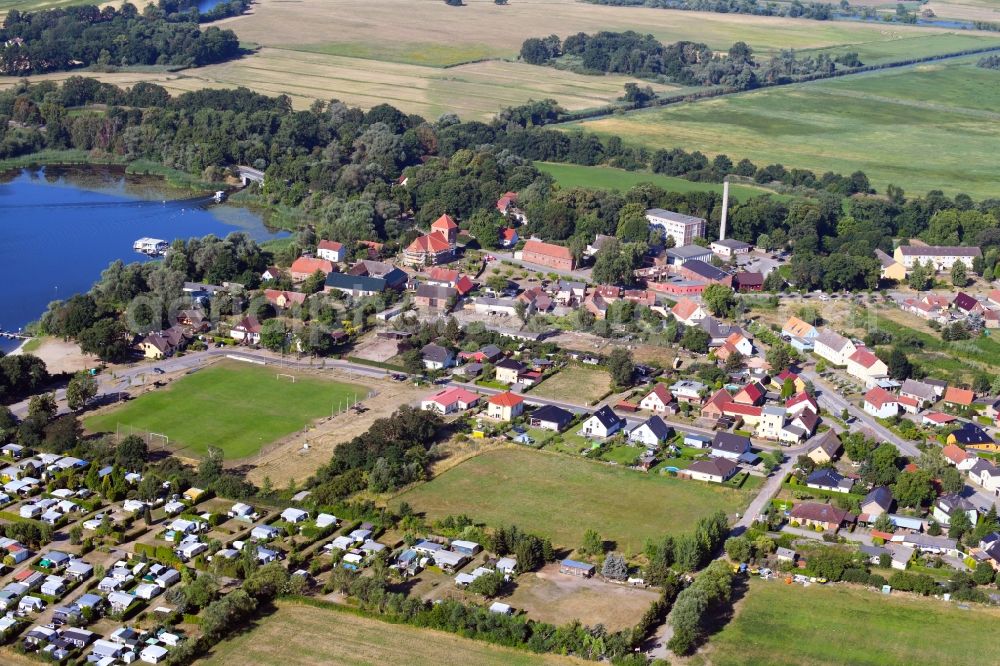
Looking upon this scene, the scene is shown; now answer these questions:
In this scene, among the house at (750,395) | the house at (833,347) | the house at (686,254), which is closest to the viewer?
the house at (750,395)

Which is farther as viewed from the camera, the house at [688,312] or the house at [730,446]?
the house at [688,312]

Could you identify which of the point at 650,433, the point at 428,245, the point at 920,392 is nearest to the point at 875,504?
the point at 650,433

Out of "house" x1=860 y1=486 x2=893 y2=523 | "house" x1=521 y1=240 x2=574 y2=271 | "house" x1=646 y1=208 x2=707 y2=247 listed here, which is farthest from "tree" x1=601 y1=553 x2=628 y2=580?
"house" x1=646 y1=208 x2=707 y2=247

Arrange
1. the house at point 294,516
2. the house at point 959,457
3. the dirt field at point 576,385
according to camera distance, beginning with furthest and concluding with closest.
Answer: the dirt field at point 576,385
the house at point 959,457
the house at point 294,516

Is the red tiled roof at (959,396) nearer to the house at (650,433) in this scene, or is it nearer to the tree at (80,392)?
the house at (650,433)

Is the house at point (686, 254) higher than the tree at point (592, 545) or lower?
higher

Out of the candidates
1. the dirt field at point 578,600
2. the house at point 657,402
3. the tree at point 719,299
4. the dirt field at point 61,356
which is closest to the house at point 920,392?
the house at point 657,402
